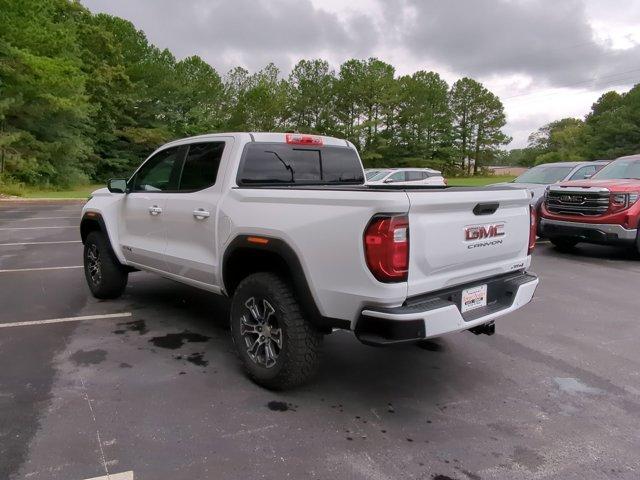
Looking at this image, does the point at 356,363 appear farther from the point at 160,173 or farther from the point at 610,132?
the point at 610,132

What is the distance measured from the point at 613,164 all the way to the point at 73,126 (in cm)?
3185

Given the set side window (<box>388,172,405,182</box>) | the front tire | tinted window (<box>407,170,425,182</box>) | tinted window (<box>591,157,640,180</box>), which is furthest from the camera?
tinted window (<box>407,170,425,182</box>)

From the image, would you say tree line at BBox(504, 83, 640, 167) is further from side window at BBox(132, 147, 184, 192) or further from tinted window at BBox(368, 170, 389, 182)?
side window at BBox(132, 147, 184, 192)

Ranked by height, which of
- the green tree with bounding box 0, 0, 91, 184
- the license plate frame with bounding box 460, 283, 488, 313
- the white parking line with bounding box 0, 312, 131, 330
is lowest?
the white parking line with bounding box 0, 312, 131, 330

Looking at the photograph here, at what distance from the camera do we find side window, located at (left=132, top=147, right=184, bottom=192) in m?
4.75

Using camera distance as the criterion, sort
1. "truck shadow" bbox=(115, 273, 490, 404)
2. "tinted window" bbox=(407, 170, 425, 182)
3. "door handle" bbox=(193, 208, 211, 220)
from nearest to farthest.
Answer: "truck shadow" bbox=(115, 273, 490, 404), "door handle" bbox=(193, 208, 211, 220), "tinted window" bbox=(407, 170, 425, 182)

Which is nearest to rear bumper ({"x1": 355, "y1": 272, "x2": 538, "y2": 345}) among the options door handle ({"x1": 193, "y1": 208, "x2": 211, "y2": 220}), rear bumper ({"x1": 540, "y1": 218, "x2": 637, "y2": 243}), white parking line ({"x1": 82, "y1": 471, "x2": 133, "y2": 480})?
white parking line ({"x1": 82, "y1": 471, "x2": 133, "y2": 480})

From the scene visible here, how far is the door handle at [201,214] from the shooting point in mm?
4043

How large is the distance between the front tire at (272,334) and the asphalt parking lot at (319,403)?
7.0 inches

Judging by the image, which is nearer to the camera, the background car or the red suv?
the red suv

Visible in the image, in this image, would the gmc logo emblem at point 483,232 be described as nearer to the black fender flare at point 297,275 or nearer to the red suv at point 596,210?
the black fender flare at point 297,275

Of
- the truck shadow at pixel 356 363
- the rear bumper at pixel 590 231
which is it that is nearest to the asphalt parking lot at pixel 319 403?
the truck shadow at pixel 356 363

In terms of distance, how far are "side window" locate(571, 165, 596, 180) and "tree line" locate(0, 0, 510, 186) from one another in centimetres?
2468

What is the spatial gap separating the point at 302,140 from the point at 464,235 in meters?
1.87
